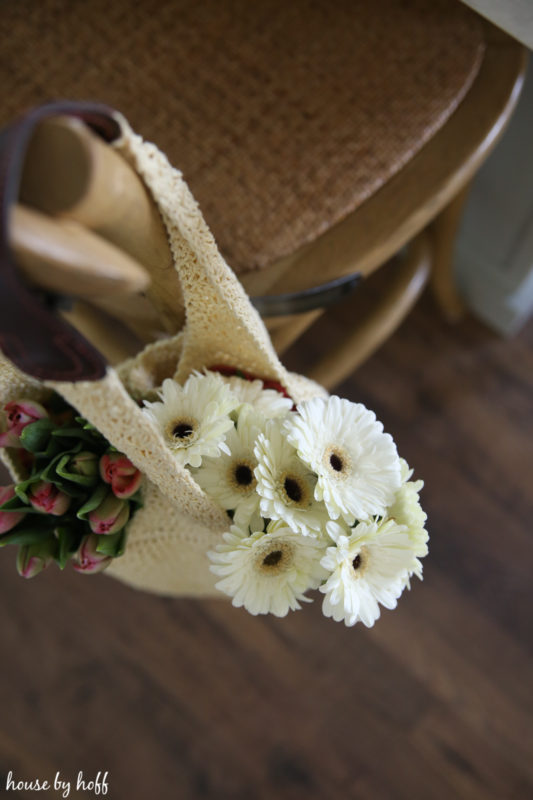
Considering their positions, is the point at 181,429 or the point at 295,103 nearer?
the point at 181,429

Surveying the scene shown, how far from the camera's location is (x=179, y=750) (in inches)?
34.6

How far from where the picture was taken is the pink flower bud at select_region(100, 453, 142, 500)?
0.40m

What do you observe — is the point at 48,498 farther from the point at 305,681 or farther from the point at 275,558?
the point at 305,681

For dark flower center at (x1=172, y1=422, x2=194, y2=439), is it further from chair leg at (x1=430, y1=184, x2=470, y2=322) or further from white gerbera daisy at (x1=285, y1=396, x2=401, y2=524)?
chair leg at (x1=430, y1=184, x2=470, y2=322)

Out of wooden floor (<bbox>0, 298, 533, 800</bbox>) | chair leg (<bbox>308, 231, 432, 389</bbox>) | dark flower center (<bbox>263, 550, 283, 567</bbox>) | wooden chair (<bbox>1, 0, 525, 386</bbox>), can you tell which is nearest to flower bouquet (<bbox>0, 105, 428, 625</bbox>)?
dark flower center (<bbox>263, 550, 283, 567</bbox>)

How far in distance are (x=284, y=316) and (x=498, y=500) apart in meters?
0.60

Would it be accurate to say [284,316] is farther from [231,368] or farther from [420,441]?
[420,441]

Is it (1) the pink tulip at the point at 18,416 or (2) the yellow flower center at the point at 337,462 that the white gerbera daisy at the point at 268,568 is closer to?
(2) the yellow flower center at the point at 337,462

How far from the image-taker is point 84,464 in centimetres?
40

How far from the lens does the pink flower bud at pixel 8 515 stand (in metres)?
0.41

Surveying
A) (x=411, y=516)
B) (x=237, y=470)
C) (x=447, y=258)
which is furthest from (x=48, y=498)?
(x=447, y=258)

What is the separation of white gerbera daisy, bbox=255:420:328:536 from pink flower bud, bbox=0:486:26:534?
0.59 ft

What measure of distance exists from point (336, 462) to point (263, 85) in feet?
1.31

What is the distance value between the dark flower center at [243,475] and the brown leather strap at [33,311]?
0.14 metres
